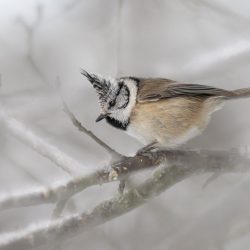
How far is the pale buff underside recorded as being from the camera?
10.5 ft

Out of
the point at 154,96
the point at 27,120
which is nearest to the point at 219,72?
the point at 154,96

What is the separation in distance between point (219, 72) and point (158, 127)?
1.48 feet

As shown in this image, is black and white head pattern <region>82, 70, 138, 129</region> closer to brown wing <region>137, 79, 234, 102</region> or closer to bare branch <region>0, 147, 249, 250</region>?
brown wing <region>137, 79, 234, 102</region>

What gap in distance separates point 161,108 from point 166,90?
4.1 inches

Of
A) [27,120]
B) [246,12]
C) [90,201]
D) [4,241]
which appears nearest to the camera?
[4,241]

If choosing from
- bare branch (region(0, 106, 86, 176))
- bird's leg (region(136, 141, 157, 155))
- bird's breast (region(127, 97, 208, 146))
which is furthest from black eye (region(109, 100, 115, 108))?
bare branch (region(0, 106, 86, 176))

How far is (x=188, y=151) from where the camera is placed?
2.59 metres

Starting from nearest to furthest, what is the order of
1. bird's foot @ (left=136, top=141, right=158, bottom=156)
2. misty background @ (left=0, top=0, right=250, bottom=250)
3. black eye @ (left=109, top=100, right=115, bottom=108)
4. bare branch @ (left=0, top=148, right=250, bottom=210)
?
bare branch @ (left=0, top=148, right=250, bottom=210) < misty background @ (left=0, top=0, right=250, bottom=250) < bird's foot @ (left=136, top=141, right=158, bottom=156) < black eye @ (left=109, top=100, right=115, bottom=108)

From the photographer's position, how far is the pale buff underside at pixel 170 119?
320 centimetres

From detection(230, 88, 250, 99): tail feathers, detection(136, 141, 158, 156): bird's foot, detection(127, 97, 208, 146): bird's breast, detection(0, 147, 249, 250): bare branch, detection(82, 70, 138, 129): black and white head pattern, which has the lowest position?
detection(0, 147, 249, 250): bare branch

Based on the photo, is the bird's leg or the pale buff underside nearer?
the bird's leg

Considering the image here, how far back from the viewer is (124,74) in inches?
157

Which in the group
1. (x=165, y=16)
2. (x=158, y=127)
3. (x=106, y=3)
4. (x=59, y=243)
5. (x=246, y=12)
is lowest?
(x=59, y=243)

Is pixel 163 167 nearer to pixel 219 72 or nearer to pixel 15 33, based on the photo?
pixel 219 72
